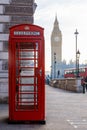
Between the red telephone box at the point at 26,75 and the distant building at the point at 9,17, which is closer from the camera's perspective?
the red telephone box at the point at 26,75

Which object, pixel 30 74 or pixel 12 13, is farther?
pixel 12 13

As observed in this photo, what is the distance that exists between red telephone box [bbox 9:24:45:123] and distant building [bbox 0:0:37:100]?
5.22 meters

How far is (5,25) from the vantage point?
54.3 feet

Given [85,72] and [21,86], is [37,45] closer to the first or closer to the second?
[21,86]

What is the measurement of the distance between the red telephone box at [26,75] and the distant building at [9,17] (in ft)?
17.1

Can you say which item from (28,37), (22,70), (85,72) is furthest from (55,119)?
(85,72)

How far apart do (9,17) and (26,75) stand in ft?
19.7

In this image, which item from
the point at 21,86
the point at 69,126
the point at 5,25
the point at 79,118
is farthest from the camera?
the point at 5,25

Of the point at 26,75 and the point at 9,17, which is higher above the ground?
the point at 9,17

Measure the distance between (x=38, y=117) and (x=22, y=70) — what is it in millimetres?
1330

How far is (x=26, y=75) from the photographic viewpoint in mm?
11102

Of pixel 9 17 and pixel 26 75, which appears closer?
pixel 26 75

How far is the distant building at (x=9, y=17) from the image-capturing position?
53.7 feet

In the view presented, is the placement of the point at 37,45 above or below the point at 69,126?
above
